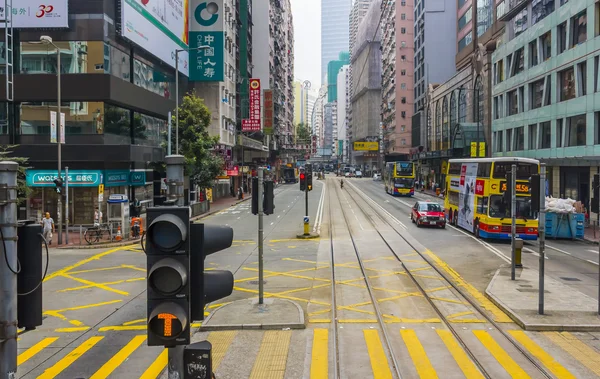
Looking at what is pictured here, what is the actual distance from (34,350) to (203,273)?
8868 millimetres

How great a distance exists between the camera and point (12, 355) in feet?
13.6

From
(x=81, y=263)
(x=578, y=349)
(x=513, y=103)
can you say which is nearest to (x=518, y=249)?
(x=578, y=349)

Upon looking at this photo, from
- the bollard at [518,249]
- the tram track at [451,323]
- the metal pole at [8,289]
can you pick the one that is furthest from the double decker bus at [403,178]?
the metal pole at [8,289]

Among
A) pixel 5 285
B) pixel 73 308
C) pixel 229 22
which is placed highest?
pixel 229 22

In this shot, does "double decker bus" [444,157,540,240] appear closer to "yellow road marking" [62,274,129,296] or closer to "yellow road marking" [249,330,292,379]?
"yellow road marking" [249,330,292,379]

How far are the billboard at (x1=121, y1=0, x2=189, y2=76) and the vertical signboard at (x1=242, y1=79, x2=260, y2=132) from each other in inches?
753

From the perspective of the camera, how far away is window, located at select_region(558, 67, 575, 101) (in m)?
40.7

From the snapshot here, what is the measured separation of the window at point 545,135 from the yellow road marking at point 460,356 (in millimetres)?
37193

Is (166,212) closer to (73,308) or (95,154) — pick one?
(73,308)

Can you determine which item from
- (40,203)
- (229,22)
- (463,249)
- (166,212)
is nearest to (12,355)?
(166,212)

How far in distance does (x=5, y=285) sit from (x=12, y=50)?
34995mm

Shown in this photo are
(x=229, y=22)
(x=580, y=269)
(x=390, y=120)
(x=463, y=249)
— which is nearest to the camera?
(x=580, y=269)

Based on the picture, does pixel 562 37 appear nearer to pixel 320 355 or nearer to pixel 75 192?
pixel 75 192

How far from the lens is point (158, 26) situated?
1735 inches
